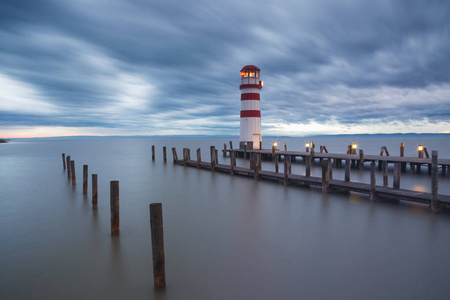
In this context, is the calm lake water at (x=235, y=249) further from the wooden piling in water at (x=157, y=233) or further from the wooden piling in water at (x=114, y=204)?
the wooden piling in water at (x=157, y=233)

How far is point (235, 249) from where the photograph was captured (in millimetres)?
7137

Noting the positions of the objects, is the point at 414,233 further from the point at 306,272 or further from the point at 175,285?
the point at 175,285

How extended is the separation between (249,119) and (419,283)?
22.8 m

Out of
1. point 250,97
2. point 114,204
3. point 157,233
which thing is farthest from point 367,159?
point 157,233

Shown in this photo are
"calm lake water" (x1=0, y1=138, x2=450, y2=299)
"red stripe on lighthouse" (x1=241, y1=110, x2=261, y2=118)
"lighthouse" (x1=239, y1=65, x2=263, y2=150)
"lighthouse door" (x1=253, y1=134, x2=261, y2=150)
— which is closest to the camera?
"calm lake water" (x1=0, y1=138, x2=450, y2=299)

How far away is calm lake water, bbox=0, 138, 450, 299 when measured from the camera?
525 centimetres

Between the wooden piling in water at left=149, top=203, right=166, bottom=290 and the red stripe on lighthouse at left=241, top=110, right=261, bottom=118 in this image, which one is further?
the red stripe on lighthouse at left=241, top=110, right=261, bottom=118

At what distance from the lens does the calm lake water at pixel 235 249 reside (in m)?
5.25

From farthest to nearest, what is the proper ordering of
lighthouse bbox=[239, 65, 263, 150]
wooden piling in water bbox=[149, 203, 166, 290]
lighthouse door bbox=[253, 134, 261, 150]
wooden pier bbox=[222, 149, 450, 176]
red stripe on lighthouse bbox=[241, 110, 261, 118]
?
1. lighthouse door bbox=[253, 134, 261, 150]
2. red stripe on lighthouse bbox=[241, 110, 261, 118]
3. lighthouse bbox=[239, 65, 263, 150]
4. wooden pier bbox=[222, 149, 450, 176]
5. wooden piling in water bbox=[149, 203, 166, 290]

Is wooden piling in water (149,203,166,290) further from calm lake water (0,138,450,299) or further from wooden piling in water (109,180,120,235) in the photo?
wooden piling in water (109,180,120,235)

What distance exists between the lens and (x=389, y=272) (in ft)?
18.7

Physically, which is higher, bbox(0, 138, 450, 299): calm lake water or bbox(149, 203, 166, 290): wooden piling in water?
bbox(149, 203, 166, 290): wooden piling in water

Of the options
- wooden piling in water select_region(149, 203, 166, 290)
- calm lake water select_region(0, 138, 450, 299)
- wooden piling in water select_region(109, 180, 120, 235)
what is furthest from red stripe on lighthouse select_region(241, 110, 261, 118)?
wooden piling in water select_region(149, 203, 166, 290)

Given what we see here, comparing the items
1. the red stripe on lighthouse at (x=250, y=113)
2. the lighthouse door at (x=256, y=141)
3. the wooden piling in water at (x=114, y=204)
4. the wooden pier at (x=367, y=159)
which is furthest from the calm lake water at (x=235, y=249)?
the lighthouse door at (x=256, y=141)
